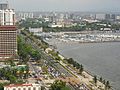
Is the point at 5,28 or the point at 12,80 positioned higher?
the point at 5,28

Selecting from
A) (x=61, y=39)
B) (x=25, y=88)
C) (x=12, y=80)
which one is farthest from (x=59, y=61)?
(x=61, y=39)

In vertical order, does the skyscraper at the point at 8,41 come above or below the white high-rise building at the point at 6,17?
below

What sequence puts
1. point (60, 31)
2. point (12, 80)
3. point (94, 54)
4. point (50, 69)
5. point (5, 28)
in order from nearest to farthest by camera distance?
point (12, 80)
point (50, 69)
point (5, 28)
point (94, 54)
point (60, 31)

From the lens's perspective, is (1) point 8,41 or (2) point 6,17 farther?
(2) point 6,17

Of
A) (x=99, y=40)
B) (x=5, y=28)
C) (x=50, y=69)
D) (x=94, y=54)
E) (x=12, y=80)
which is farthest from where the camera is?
(x=99, y=40)

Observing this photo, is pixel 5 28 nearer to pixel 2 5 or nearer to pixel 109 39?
pixel 2 5

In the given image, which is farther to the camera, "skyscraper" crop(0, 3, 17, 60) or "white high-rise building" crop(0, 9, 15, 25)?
"white high-rise building" crop(0, 9, 15, 25)

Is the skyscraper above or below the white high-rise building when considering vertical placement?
below

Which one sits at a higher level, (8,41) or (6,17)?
(6,17)

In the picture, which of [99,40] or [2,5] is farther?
[99,40]

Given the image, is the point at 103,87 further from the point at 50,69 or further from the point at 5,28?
the point at 5,28

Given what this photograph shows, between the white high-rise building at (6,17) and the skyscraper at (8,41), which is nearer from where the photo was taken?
the skyscraper at (8,41)
